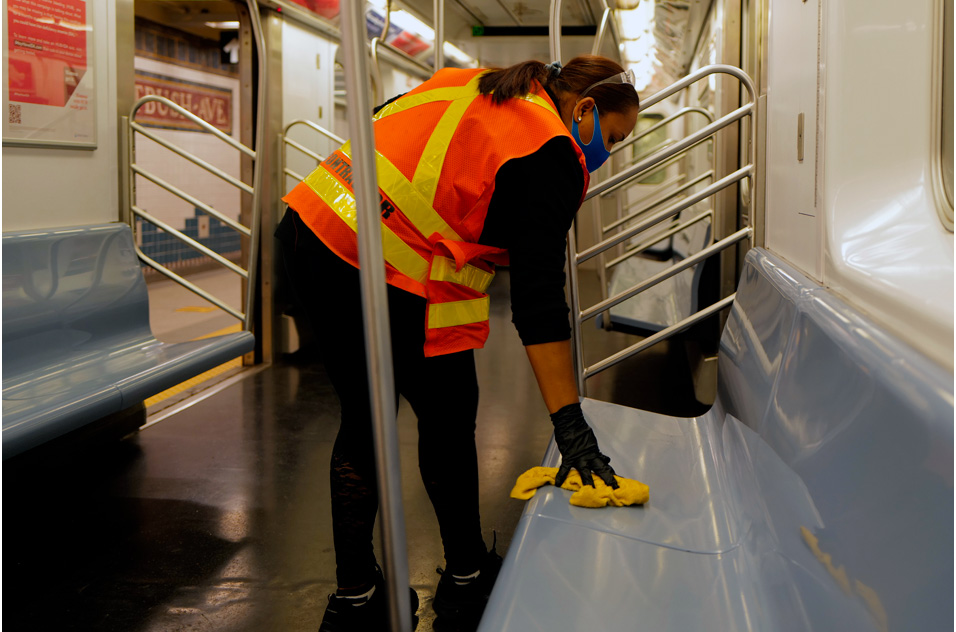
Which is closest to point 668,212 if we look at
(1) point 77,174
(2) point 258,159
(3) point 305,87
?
(2) point 258,159

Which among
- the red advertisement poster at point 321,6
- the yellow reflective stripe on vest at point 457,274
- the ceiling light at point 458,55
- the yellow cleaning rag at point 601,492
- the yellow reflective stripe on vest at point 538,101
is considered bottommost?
the yellow cleaning rag at point 601,492

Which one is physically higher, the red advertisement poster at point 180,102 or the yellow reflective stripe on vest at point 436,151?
the red advertisement poster at point 180,102

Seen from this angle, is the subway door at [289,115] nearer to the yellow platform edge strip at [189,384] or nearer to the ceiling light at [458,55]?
the yellow platform edge strip at [189,384]

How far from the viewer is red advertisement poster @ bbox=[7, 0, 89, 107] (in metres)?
2.75

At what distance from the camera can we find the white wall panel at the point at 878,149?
1.15 metres

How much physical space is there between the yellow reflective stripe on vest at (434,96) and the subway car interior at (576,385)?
0.15 m

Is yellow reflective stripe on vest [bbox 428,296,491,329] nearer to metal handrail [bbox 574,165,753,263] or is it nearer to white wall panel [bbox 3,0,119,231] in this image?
metal handrail [bbox 574,165,753,263]

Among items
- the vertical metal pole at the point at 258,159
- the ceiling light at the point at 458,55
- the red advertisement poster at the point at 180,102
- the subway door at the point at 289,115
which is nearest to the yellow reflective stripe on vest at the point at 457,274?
the vertical metal pole at the point at 258,159

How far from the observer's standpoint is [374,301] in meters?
0.72

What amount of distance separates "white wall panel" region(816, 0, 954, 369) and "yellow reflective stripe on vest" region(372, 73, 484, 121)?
0.70m

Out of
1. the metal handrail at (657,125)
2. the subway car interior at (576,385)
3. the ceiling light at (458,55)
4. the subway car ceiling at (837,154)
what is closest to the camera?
the subway car interior at (576,385)

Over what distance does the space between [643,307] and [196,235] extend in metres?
7.23

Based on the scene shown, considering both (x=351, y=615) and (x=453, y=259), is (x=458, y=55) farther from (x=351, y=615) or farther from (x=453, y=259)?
(x=351, y=615)

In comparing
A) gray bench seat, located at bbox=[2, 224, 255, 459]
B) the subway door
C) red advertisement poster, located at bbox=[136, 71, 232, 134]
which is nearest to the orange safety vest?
gray bench seat, located at bbox=[2, 224, 255, 459]
